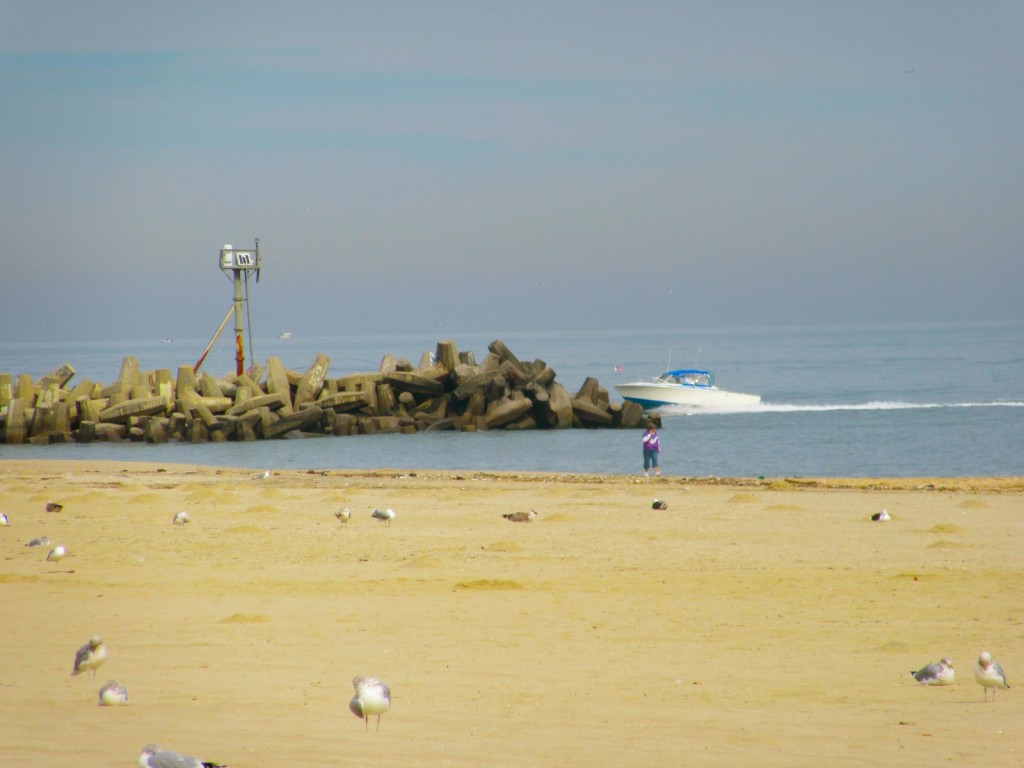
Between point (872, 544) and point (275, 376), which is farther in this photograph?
point (275, 376)

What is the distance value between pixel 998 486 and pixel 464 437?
19.2m

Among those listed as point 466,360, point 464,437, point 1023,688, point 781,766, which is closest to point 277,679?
point 781,766

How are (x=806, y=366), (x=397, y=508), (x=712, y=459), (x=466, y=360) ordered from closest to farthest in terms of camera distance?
(x=397, y=508) → (x=712, y=459) → (x=466, y=360) → (x=806, y=366)

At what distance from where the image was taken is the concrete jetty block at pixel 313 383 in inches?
1540

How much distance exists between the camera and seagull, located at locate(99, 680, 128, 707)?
22.6ft

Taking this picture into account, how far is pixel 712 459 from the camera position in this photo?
3303 cm

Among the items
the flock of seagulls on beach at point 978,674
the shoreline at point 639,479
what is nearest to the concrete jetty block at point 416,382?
the shoreline at point 639,479

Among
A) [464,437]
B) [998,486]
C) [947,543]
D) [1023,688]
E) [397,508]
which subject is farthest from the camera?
[464,437]

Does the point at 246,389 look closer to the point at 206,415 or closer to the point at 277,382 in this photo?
the point at 277,382

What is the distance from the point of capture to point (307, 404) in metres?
38.4

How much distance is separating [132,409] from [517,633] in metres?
31.2

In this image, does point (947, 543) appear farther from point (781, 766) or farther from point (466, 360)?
point (466, 360)

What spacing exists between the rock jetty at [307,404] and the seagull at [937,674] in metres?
29.7

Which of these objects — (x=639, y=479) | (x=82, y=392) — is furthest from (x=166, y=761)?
(x=82, y=392)
